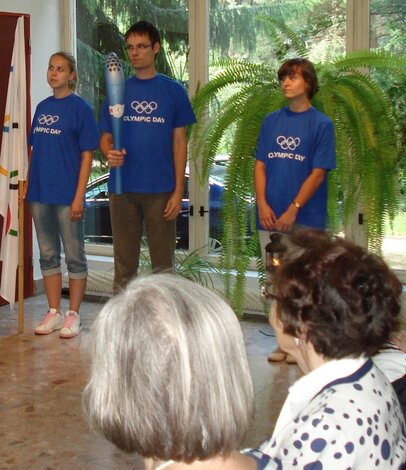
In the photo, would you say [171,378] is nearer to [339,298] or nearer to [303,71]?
[339,298]

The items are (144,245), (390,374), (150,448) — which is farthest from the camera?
(144,245)

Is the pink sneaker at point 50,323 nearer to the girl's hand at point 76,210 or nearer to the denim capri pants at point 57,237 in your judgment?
the denim capri pants at point 57,237

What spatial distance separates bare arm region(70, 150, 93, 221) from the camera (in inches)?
173

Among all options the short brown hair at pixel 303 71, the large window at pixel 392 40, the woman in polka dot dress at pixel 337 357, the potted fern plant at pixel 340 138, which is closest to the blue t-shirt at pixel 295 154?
the short brown hair at pixel 303 71

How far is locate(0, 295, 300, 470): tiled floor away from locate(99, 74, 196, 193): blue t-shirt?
0.94 metres

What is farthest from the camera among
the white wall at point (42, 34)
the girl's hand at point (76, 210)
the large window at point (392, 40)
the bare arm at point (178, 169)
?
the white wall at point (42, 34)

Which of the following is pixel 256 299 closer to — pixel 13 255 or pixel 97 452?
pixel 13 255

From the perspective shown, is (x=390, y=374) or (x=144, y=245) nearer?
(x=390, y=374)

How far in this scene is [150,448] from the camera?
1175 mm

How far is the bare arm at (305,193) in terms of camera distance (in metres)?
3.87

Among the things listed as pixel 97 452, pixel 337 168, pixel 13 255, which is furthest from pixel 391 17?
pixel 97 452

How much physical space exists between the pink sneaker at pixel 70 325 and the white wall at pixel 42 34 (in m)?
1.06

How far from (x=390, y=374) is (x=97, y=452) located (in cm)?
154

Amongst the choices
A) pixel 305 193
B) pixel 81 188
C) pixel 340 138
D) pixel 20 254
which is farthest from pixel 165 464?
pixel 20 254
